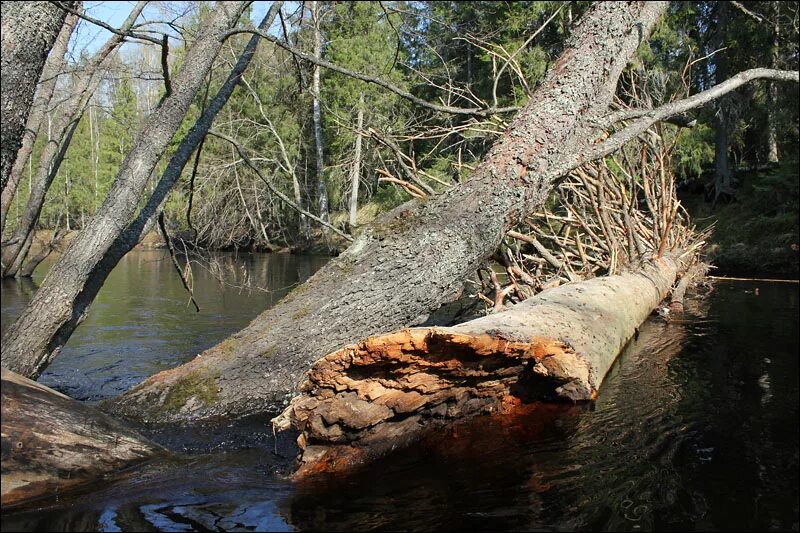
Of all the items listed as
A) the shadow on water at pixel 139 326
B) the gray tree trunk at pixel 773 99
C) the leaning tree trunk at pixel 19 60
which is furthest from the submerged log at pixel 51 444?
the gray tree trunk at pixel 773 99

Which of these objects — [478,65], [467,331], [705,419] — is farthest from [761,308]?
[478,65]

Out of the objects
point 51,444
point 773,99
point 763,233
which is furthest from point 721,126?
point 51,444

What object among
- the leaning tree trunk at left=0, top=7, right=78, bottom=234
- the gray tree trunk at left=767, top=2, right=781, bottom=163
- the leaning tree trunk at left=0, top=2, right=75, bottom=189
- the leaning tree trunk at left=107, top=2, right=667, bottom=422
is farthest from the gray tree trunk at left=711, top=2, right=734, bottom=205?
the leaning tree trunk at left=0, top=2, right=75, bottom=189

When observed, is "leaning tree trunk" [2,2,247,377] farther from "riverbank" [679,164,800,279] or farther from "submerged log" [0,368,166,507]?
"riverbank" [679,164,800,279]

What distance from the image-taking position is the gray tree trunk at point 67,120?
21.8 ft

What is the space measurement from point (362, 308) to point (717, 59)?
19.0 m

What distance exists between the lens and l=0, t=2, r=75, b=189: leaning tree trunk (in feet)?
9.76

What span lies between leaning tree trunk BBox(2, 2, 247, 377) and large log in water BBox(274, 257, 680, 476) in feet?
6.53

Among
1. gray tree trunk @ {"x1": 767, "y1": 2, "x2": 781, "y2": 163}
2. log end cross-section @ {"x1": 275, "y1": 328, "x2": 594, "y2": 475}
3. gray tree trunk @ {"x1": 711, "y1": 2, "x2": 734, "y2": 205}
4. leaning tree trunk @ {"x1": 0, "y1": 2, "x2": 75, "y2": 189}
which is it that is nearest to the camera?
leaning tree trunk @ {"x1": 0, "y1": 2, "x2": 75, "y2": 189}

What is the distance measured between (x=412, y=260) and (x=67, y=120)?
18.2 ft

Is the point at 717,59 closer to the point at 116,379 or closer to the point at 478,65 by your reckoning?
the point at 478,65

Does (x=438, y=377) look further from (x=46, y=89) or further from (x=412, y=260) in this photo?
(x=46, y=89)

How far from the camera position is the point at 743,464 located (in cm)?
335

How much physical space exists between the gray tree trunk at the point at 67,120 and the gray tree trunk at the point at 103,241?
2.14m
